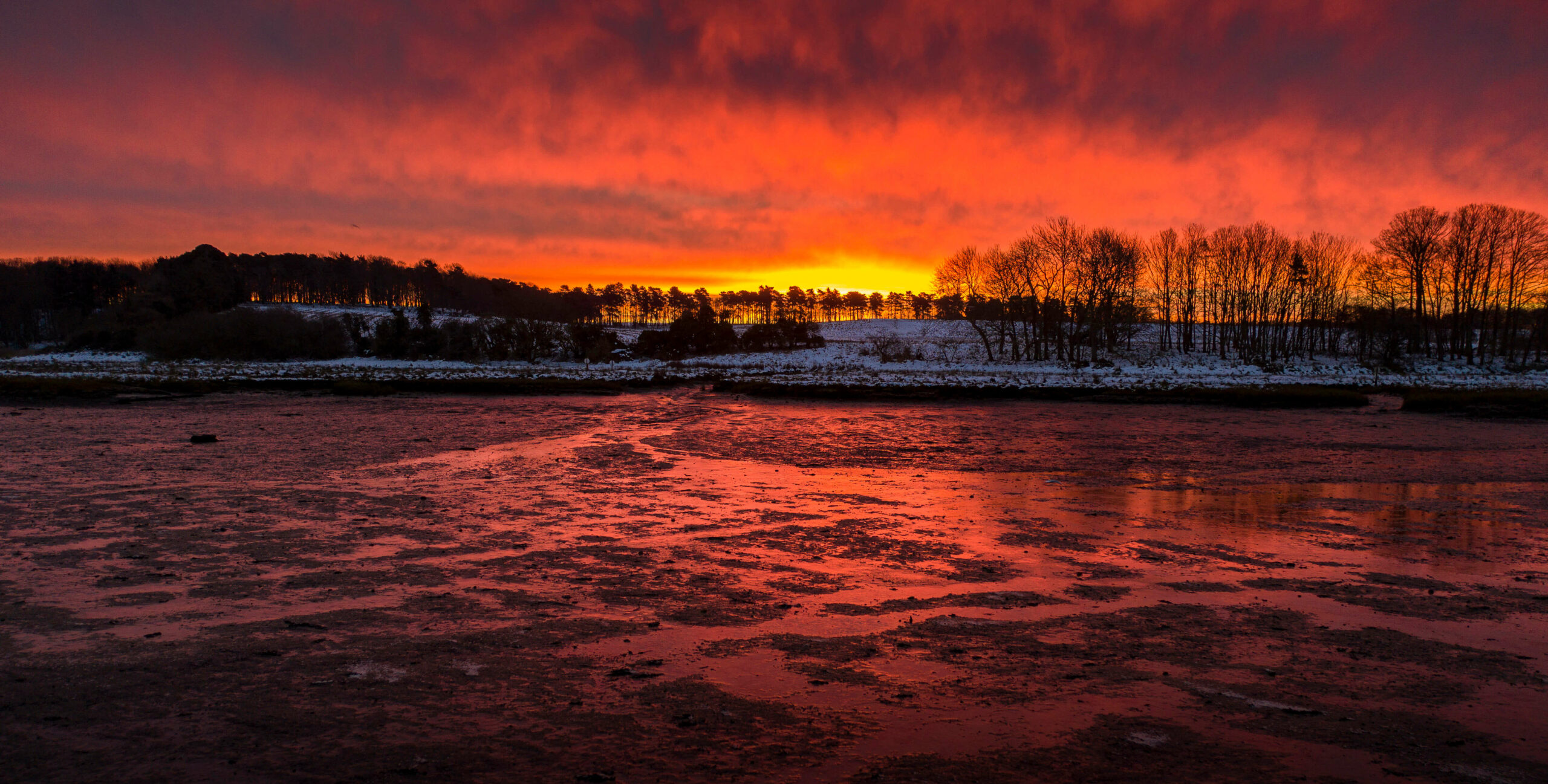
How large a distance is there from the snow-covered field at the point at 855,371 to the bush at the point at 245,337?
8.14ft

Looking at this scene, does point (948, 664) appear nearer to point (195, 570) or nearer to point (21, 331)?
point (195, 570)

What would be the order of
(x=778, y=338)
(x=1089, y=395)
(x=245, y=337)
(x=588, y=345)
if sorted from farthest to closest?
(x=778, y=338)
(x=588, y=345)
(x=245, y=337)
(x=1089, y=395)

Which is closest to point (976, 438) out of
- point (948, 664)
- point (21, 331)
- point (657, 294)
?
point (948, 664)

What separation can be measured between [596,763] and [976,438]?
51.3ft

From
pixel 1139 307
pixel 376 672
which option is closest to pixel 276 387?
pixel 376 672

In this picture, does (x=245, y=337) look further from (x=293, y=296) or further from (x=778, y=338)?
(x=293, y=296)

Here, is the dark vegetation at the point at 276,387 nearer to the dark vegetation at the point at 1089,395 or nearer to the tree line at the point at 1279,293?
the dark vegetation at the point at 1089,395

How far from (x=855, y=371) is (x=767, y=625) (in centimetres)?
4811

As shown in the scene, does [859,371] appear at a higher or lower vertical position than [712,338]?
lower

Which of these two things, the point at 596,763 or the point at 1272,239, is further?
the point at 1272,239

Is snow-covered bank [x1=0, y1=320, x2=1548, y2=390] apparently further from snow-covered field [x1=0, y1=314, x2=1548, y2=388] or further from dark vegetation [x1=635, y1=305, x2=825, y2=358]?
dark vegetation [x1=635, y1=305, x2=825, y2=358]

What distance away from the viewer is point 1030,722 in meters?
4.07

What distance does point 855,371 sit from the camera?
53250 mm

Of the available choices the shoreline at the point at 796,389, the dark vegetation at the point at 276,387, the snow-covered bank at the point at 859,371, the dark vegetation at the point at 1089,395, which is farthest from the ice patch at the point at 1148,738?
the snow-covered bank at the point at 859,371
